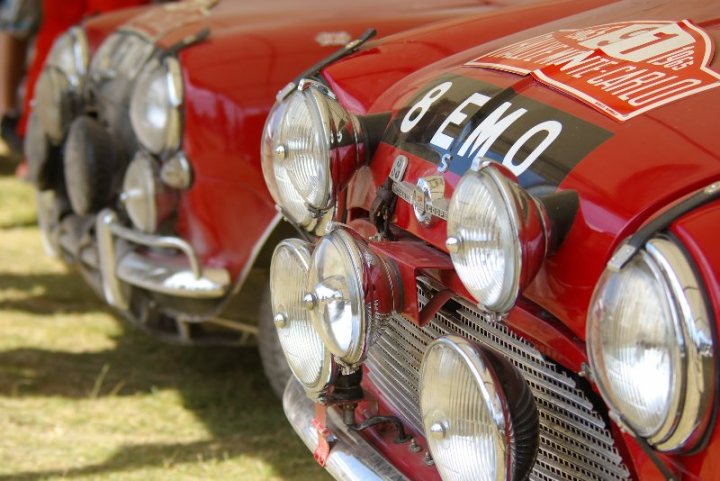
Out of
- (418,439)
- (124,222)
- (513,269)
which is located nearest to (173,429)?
(124,222)

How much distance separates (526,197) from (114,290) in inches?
76.1

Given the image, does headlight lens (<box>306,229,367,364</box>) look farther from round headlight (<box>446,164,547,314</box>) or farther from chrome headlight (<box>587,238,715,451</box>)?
chrome headlight (<box>587,238,715,451</box>)

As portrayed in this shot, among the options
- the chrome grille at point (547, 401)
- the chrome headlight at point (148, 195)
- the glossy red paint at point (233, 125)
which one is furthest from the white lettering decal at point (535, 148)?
the chrome headlight at point (148, 195)

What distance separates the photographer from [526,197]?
1510mm

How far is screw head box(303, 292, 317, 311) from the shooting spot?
187cm

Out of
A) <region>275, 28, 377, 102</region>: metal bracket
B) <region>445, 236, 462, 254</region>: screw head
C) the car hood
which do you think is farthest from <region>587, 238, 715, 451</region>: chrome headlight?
<region>275, 28, 377, 102</region>: metal bracket

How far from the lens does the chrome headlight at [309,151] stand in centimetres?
198

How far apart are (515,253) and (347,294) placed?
15.8 inches

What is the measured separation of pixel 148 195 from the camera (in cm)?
307

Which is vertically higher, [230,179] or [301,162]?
[301,162]

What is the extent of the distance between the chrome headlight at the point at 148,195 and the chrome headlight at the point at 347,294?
4.16 feet

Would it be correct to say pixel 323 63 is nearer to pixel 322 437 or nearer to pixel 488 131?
pixel 488 131

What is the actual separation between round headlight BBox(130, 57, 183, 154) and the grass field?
82 cm

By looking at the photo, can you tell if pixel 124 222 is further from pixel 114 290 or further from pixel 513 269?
pixel 513 269
